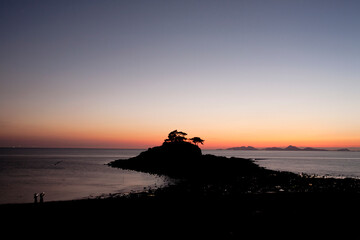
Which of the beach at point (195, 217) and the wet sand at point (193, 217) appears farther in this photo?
the beach at point (195, 217)

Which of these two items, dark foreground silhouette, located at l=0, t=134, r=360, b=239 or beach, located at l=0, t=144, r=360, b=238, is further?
beach, located at l=0, t=144, r=360, b=238

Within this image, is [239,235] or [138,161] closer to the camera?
[239,235]

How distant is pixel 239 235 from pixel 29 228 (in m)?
13.4

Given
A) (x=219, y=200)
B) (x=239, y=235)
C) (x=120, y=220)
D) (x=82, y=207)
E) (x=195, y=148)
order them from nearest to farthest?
(x=239, y=235), (x=120, y=220), (x=82, y=207), (x=219, y=200), (x=195, y=148)

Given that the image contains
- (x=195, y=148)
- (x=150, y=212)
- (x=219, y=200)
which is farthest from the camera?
(x=195, y=148)

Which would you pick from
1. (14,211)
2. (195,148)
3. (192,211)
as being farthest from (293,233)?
(195,148)

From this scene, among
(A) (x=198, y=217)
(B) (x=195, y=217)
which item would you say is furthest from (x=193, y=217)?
(A) (x=198, y=217)

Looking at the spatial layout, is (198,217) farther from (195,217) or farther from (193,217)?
(193,217)

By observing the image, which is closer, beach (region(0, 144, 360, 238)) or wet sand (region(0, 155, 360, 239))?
wet sand (region(0, 155, 360, 239))

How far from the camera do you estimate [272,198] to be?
25.2 m

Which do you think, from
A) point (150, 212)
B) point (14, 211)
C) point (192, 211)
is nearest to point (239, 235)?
point (192, 211)

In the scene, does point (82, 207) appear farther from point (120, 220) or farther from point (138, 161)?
point (138, 161)

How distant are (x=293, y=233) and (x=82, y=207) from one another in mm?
16883

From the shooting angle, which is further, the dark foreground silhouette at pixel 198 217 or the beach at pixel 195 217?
the beach at pixel 195 217
